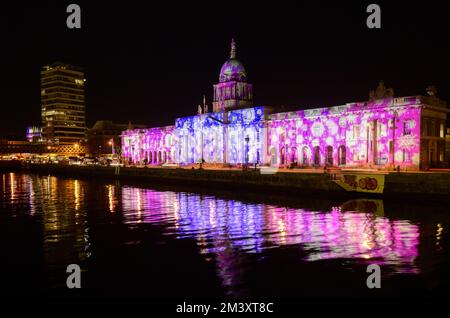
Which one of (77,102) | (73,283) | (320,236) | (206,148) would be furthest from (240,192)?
(77,102)

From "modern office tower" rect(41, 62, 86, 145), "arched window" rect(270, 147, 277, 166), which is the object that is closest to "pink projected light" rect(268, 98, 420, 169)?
"arched window" rect(270, 147, 277, 166)

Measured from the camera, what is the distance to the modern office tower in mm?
169125

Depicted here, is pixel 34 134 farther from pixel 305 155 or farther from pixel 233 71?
pixel 305 155

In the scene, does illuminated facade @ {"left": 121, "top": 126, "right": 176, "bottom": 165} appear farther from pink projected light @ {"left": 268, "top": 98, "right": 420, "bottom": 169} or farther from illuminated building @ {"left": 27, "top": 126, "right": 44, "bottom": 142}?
illuminated building @ {"left": 27, "top": 126, "right": 44, "bottom": 142}

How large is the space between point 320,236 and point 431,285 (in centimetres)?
752

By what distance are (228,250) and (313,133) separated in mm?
Answer: 50740

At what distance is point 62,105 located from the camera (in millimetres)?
169875

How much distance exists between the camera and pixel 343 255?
17.0 meters

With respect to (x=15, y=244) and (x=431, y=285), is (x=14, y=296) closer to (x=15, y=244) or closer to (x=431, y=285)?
(x=15, y=244)

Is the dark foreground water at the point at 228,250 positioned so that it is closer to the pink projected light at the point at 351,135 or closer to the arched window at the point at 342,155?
the pink projected light at the point at 351,135

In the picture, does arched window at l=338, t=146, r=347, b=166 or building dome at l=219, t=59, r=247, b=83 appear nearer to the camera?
arched window at l=338, t=146, r=347, b=166

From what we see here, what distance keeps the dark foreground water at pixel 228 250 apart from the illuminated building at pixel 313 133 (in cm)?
2303

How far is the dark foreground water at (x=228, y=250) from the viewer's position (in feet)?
44.3

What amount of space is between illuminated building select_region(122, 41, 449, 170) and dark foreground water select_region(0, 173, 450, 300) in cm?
2303
